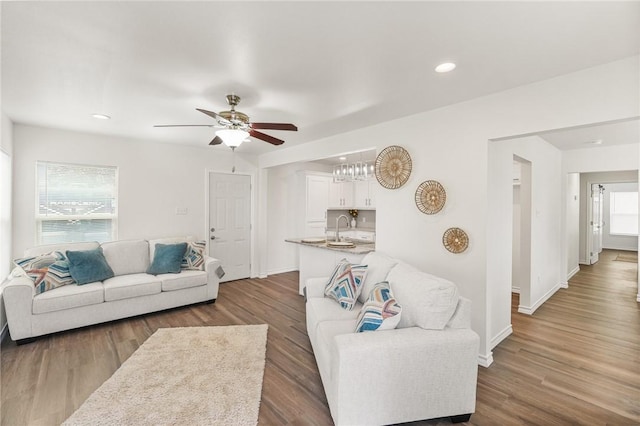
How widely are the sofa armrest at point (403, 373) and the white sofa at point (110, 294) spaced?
2994 mm

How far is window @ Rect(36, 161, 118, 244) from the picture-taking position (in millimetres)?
3990

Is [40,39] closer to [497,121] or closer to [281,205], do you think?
[497,121]

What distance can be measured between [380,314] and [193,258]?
10.7 feet

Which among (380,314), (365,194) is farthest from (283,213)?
(380,314)

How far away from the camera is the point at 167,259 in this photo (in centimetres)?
419

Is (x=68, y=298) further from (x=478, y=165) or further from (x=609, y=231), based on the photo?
(x=609, y=231)

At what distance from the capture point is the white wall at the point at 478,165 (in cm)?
216

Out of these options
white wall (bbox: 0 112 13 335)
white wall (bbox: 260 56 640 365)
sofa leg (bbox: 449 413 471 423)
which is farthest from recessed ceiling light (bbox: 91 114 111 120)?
sofa leg (bbox: 449 413 471 423)

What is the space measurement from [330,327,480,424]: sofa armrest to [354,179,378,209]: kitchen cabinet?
4.88 meters

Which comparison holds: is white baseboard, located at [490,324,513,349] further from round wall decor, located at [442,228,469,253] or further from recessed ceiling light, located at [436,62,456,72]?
recessed ceiling light, located at [436,62,456,72]

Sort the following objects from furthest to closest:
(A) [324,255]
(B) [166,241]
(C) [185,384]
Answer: (B) [166,241] < (A) [324,255] < (C) [185,384]

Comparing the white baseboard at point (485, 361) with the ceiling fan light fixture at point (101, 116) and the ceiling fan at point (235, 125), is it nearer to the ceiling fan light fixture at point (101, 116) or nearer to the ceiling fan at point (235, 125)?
the ceiling fan at point (235, 125)

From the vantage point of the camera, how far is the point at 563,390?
7.75ft

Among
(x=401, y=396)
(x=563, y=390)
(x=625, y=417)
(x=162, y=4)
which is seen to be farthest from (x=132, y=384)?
(x=625, y=417)
